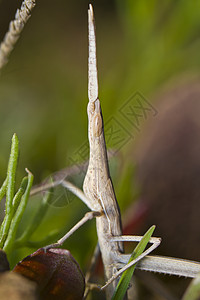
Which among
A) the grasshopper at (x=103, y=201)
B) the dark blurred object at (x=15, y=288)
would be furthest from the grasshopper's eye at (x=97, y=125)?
the dark blurred object at (x=15, y=288)

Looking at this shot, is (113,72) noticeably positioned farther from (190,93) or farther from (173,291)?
(173,291)

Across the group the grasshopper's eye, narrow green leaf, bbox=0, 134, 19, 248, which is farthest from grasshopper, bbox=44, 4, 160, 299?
narrow green leaf, bbox=0, 134, 19, 248

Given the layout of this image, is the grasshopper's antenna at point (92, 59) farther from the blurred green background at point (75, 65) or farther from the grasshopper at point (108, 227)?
the blurred green background at point (75, 65)

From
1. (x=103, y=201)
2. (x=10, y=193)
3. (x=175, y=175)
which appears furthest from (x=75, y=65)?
(x=10, y=193)

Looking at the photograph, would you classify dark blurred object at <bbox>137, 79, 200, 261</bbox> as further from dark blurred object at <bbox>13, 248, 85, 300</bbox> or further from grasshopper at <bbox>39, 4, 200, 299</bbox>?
dark blurred object at <bbox>13, 248, 85, 300</bbox>

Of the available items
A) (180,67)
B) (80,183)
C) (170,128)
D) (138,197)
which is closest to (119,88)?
(180,67)
